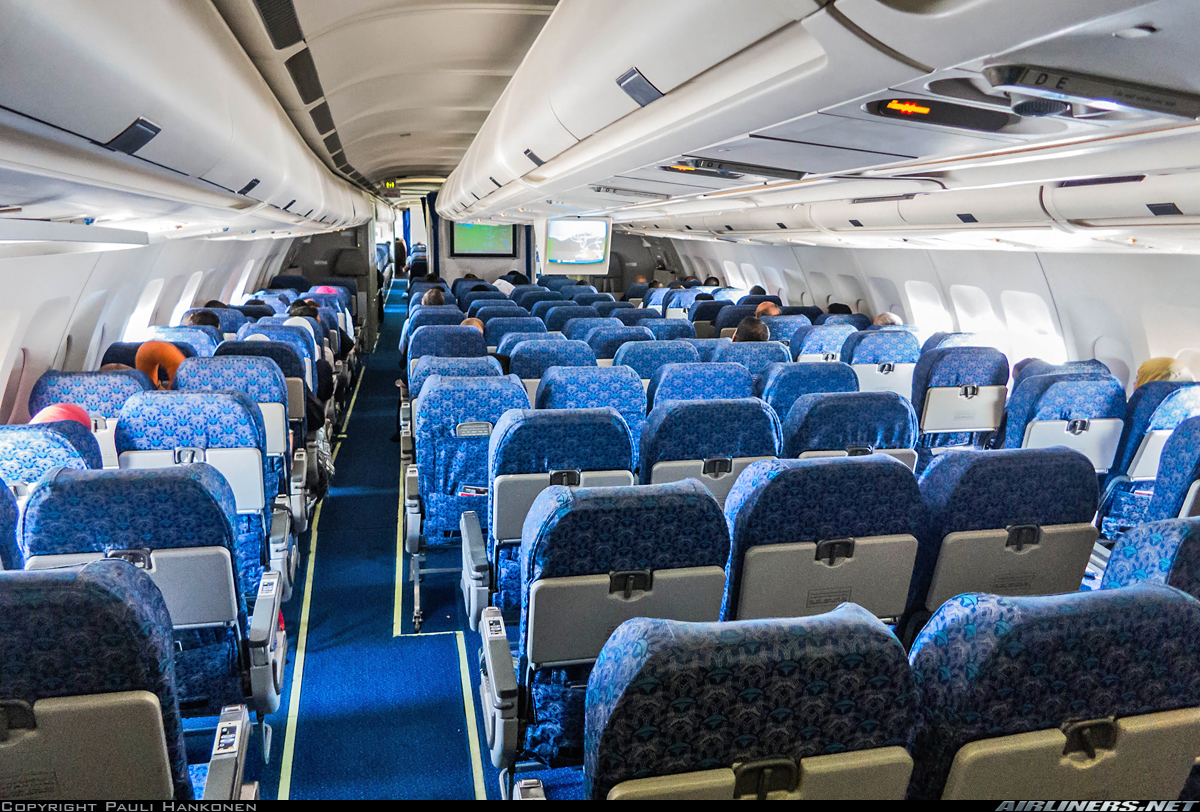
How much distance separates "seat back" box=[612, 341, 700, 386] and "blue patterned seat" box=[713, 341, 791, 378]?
338mm

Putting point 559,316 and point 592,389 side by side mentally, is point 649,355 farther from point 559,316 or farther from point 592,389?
point 559,316

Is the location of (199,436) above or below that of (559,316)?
below

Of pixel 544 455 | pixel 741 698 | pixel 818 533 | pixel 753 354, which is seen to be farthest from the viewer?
pixel 753 354

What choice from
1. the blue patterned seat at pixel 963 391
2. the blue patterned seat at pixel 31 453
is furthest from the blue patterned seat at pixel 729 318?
the blue patterned seat at pixel 31 453

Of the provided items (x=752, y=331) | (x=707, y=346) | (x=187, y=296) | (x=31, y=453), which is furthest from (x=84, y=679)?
(x=187, y=296)

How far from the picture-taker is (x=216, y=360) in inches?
181

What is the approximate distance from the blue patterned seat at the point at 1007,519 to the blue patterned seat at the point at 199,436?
3015mm

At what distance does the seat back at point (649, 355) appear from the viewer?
6078 mm

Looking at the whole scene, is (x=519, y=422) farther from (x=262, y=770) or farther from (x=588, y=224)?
(x=588, y=224)

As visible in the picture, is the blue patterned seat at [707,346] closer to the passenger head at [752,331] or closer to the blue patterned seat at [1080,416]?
the passenger head at [752,331]

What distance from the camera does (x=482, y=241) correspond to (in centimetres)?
1889

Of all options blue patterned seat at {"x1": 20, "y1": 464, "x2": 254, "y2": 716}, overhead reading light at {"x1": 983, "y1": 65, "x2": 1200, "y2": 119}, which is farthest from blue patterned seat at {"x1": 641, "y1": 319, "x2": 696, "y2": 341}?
overhead reading light at {"x1": 983, "y1": 65, "x2": 1200, "y2": 119}

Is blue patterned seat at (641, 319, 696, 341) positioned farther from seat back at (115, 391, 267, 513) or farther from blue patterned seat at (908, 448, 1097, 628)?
blue patterned seat at (908, 448, 1097, 628)

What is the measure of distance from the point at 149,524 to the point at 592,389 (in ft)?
8.36
